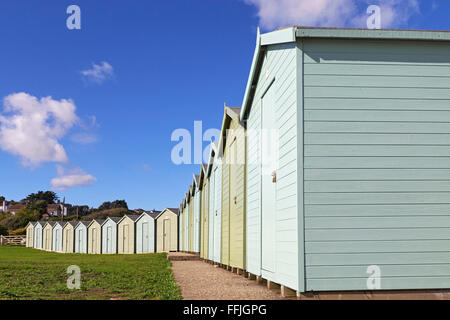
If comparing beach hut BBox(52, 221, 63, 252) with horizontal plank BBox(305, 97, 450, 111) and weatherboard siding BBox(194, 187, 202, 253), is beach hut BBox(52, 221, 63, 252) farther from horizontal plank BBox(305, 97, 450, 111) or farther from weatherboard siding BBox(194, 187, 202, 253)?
horizontal plank BBox(305, 97, 450, 111)

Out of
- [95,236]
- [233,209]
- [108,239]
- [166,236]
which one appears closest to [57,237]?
[95,236]

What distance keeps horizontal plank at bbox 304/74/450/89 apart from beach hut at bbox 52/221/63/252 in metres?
53.9

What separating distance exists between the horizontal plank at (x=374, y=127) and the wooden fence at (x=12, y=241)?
7207cm

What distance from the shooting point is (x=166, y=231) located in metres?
40.8

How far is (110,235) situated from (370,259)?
4121 cm

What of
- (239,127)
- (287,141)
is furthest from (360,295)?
(239,127)

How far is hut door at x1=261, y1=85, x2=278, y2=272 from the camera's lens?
8.42m

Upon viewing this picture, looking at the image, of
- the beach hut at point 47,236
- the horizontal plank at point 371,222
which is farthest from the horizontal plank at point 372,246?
the beach hut at point 47,236

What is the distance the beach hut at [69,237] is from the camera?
173 feet

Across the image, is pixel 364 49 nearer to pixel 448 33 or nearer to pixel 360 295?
pixel 448 33

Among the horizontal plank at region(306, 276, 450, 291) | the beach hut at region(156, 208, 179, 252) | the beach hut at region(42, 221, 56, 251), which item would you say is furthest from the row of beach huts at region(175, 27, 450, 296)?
the beach hut at region(42, 221, 56, 251)

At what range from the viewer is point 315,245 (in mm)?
6383
